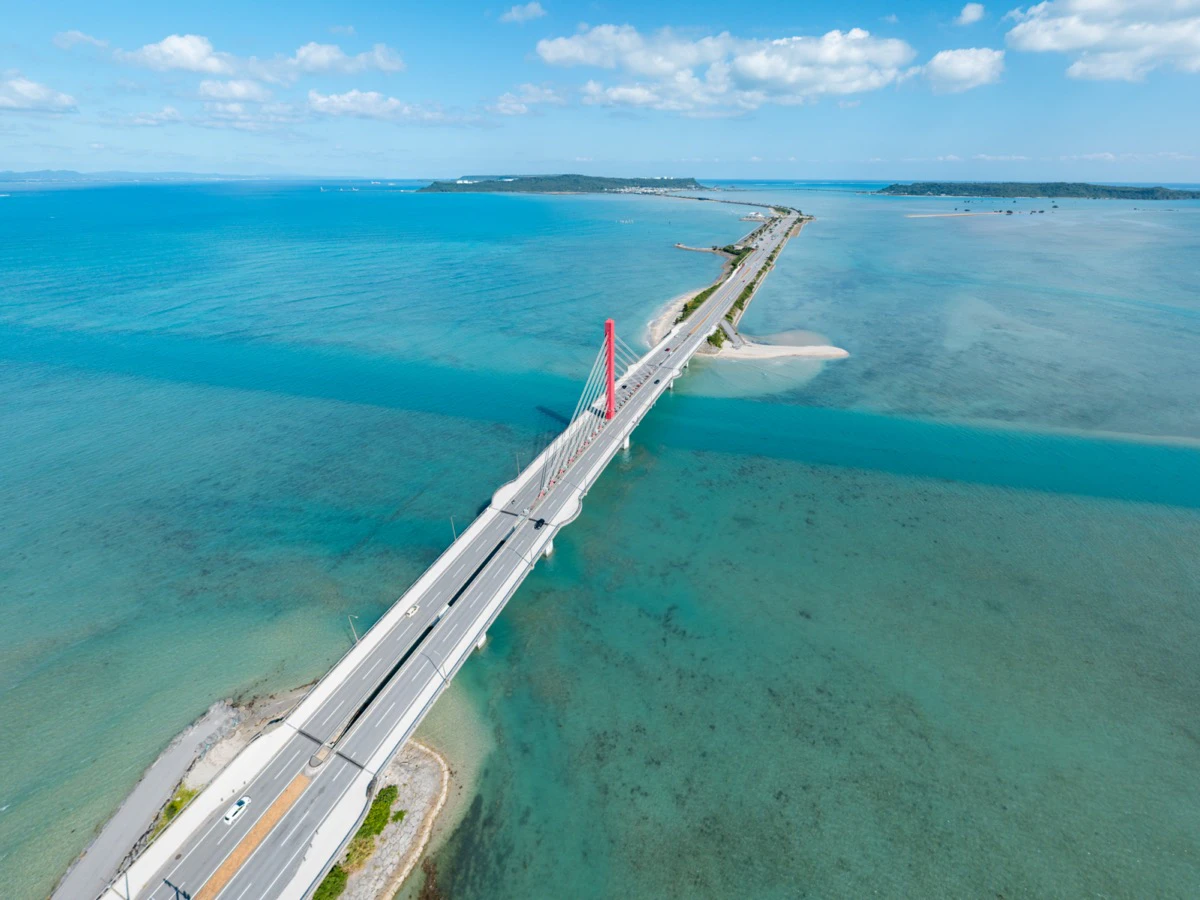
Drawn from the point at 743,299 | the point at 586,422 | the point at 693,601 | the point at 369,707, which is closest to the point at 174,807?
the point at 369,707

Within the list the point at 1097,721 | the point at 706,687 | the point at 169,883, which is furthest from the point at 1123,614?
the point at 169,883

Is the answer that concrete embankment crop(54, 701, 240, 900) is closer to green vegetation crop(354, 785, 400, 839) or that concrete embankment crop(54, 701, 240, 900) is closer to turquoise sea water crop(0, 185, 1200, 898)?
turquoise sea water crop(0, 185, 1200, 898)

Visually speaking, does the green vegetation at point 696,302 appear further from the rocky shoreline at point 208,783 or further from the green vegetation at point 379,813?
the green vegetation at point 379,813

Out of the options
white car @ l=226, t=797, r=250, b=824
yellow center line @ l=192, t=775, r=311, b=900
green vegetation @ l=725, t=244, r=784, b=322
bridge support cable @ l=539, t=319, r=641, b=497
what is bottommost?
yellow center line @ l=192, t=775, r=311, b=900

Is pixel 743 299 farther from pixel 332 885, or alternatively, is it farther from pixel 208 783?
pixel 332 885

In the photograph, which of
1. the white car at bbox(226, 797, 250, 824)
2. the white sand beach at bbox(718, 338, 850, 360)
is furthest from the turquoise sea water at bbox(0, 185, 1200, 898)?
the white car at bbox(226, 797, 250, 824)

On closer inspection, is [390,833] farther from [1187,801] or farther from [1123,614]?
[1123,614]
